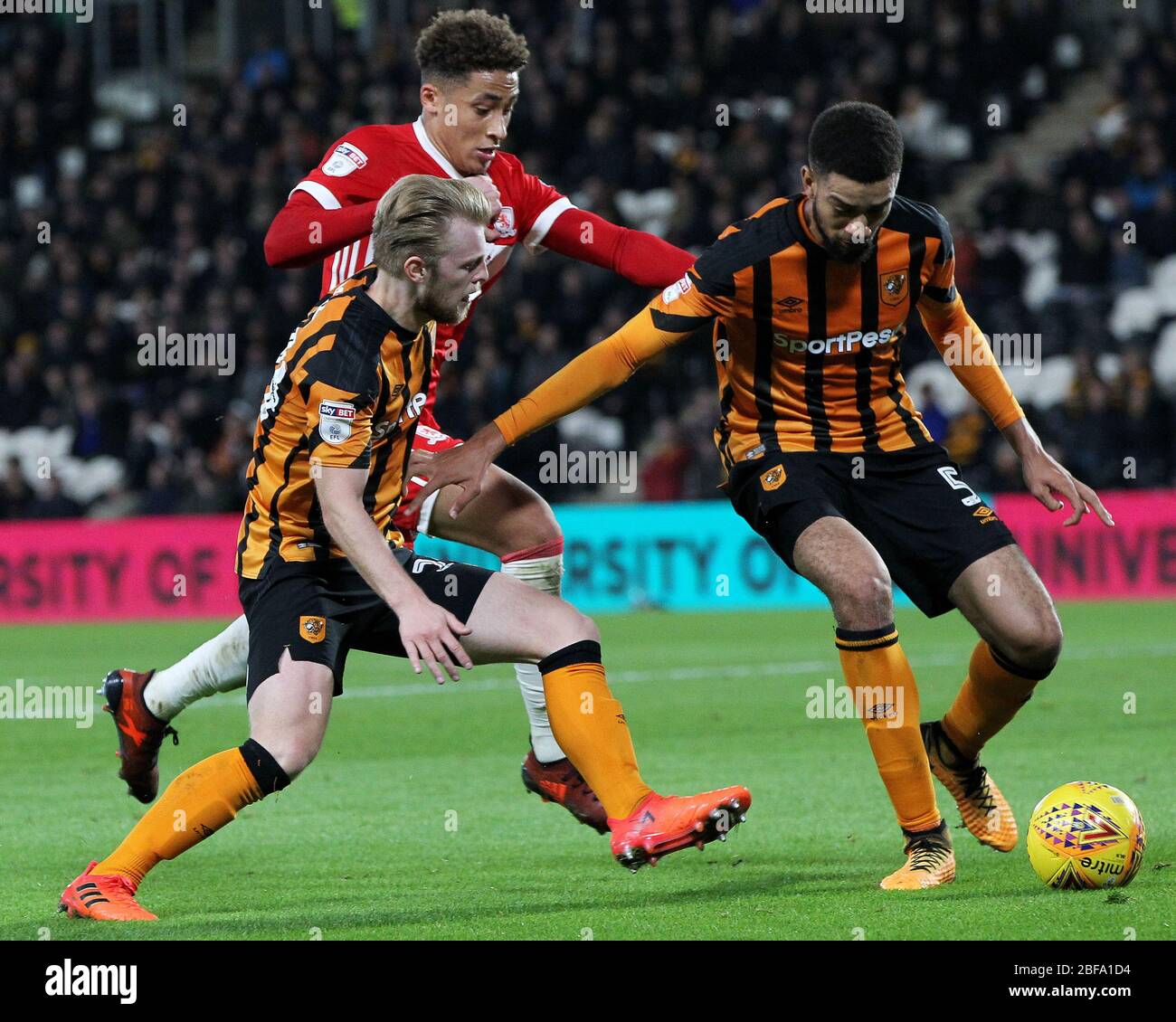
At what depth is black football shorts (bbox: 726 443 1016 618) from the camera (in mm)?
5492

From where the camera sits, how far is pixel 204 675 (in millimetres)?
5953

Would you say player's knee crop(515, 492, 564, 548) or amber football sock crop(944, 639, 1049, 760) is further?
player's knee crop(515, 492, 564, 548)

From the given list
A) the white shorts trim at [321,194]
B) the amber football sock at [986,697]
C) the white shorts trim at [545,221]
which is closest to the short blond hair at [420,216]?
the white shorts trim at [321,194]

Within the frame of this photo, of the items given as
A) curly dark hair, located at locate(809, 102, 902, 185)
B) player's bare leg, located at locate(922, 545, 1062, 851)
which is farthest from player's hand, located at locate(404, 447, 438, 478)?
player's bare leg, located at locate(922, 545, 1062, 851)

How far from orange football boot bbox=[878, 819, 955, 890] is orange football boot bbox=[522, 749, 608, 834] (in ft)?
3.43

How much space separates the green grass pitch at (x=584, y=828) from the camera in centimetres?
471

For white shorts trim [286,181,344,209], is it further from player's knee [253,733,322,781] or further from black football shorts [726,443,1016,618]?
player's knee [253,733,322,781]

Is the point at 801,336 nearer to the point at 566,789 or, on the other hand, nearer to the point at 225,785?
the point at 566,789

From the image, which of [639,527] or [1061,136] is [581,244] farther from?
[1061,136]

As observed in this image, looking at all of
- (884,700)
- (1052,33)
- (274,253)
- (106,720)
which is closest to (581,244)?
(274,253)

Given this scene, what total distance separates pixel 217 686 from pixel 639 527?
10.0m

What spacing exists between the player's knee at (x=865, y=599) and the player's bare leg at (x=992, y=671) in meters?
0.37

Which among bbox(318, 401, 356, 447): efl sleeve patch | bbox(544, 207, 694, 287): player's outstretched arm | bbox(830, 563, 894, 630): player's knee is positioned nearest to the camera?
bbox(318, 401, 356, 447): efl sleeve patch

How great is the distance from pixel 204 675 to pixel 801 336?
7.00 ft
